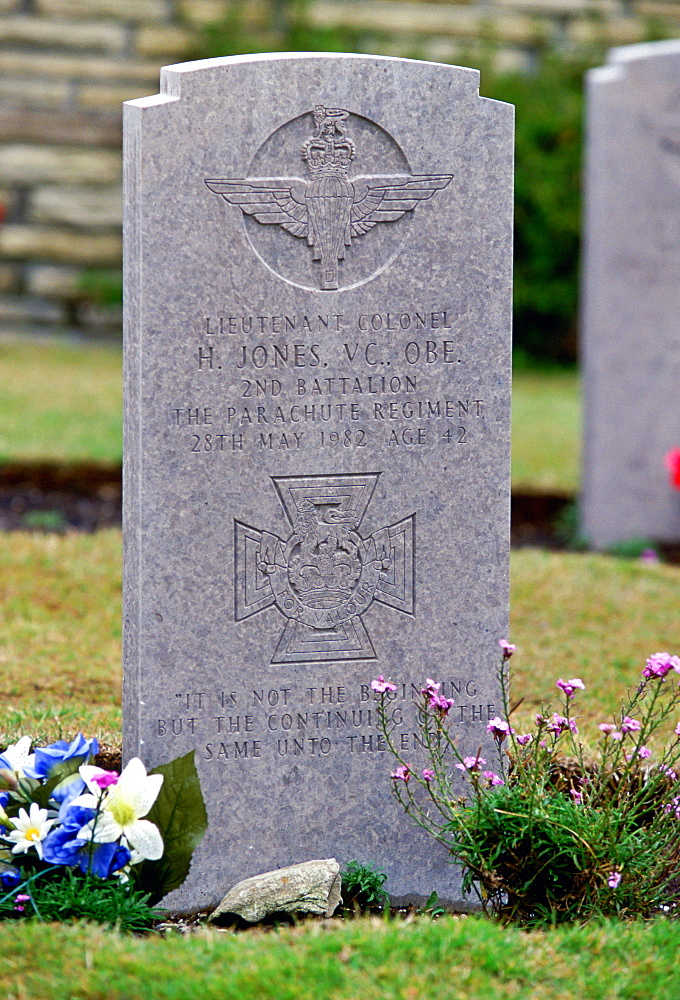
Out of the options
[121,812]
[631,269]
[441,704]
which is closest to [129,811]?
[121,812]

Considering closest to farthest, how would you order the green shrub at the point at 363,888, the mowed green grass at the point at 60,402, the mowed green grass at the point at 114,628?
the green shrub at the point at 363,888 < the mowed green grass at the point at 114,628 < the mowed green grass at the point at 60,402

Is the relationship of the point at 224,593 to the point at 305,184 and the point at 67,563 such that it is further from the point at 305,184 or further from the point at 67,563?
the point at 67,563

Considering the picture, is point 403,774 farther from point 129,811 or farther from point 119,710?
point 119,710

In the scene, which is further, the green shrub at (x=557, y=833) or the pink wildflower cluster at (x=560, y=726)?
the pink wildflower cluster at (x=560, y=726)

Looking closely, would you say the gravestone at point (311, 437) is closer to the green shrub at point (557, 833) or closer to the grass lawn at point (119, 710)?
the green shrub at point (557, 833)

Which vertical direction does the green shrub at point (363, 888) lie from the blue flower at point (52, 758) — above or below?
below

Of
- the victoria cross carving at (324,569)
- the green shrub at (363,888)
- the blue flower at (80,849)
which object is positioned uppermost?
→ the victoria cross carving at (324,569)

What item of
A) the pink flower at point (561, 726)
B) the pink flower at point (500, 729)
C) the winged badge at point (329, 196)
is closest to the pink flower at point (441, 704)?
the pink flower at point (500, 729)

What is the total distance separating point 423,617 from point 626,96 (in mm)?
3764

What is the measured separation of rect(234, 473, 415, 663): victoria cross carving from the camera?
10.2ft

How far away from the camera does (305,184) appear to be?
306 centimetres

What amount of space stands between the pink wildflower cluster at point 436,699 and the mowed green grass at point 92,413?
4.27 meters

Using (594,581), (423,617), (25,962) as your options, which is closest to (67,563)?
(594,581)

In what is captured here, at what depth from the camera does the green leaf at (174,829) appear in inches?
115
